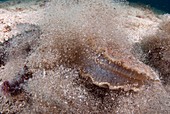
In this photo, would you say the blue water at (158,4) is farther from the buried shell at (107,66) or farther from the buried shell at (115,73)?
the buried shell at (115,73)

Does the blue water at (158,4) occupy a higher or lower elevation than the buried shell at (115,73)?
lower

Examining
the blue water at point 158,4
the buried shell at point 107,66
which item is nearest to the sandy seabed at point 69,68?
the buried shell at point 107,66

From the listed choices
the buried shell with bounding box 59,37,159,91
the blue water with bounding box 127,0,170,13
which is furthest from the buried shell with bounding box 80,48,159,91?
the blue water with bounding box 127,0,170,13

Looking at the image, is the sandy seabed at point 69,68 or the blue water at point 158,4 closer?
the sandy seabed at point 69,68

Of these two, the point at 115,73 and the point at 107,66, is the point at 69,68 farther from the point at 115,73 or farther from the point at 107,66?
the point at 115,73

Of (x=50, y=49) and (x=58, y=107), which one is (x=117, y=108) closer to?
(x=58, y=107)

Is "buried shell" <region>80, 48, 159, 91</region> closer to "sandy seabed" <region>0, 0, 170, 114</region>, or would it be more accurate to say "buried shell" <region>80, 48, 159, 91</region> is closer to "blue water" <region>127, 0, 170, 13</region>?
"sandy seabed" <region>0, 0, 170, 114</region>

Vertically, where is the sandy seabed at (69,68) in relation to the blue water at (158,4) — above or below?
above

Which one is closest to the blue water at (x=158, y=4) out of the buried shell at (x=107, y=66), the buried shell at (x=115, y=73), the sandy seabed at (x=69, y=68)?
the sandy seabed at (x=69, y=68)

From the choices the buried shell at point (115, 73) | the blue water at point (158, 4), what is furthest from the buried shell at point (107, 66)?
the blue water at point (158, 4)
